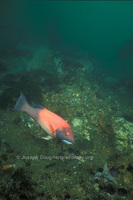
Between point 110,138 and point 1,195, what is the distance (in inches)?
147

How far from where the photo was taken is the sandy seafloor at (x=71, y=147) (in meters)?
2.59

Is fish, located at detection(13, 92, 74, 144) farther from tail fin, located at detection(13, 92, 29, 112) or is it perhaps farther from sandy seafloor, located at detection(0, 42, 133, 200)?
sandy seafloor, located at detection(0, 42, 133, 200)

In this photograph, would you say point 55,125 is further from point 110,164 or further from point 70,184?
point 110,164

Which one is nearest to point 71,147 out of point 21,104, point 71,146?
point 71,146

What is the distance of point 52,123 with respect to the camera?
2135 millimetres

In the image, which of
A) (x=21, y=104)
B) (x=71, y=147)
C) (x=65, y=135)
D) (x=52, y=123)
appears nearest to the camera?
(x=65, y=135)

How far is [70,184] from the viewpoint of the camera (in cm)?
268

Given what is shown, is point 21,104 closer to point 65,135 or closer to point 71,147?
point 65,135

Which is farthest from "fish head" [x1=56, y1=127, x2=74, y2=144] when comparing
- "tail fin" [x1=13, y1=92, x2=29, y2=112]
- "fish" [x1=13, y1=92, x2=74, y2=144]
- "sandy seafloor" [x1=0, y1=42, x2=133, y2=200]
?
"tail fin" [x1=13, y1=92, x2=29, y2=112]

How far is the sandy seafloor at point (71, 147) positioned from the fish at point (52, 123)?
1.31ft

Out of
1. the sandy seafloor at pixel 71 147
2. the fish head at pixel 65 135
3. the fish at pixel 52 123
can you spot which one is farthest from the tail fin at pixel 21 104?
the fish head at pixel 65 135

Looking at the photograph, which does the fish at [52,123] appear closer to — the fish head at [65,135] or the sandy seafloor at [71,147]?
the fish head at [65,135]

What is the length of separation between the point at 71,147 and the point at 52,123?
88.0 inches

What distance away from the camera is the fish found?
6.36ft
